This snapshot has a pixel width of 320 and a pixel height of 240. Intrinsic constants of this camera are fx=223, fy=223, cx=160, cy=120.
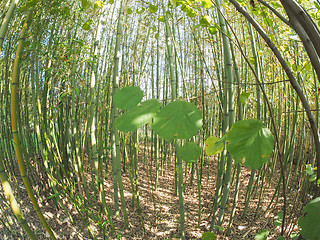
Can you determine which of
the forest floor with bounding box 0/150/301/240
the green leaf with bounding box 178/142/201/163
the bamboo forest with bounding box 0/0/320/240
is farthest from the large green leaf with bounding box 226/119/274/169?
the forest floor with bounding box 0/150/301/240

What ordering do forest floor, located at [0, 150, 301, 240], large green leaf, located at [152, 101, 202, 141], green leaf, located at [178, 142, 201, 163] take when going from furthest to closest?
forest floor, located at [0, 150, 301, 240]
green leaf, located at [178, 142, 201, 163]
large green leaf, located at [152, 101, 202, 141]

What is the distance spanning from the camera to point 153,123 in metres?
0.34

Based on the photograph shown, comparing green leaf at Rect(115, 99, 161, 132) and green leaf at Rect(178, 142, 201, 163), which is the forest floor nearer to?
green leaf at Rect(178, 142, 201, 163)

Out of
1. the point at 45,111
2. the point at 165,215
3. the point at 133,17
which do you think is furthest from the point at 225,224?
the point at 133,17

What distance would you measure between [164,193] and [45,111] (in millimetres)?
1630

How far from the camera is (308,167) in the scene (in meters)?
0.92

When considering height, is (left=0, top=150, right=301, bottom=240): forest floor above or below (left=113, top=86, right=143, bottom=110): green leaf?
below

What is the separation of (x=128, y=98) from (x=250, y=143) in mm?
228

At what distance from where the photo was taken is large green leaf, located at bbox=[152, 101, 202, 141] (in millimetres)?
329

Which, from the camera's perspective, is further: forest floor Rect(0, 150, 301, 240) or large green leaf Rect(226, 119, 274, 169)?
forest floor Rect(0, 150, 301, 240)

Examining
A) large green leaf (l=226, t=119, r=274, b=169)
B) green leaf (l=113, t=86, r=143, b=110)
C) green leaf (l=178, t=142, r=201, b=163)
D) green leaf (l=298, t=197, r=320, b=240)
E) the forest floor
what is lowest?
the forest floor

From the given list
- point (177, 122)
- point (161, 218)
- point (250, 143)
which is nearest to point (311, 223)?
point (250, 143)

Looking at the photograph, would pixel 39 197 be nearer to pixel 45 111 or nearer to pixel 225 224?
pixel 45 111

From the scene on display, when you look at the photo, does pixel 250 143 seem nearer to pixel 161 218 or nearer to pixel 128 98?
pixel 128 98
